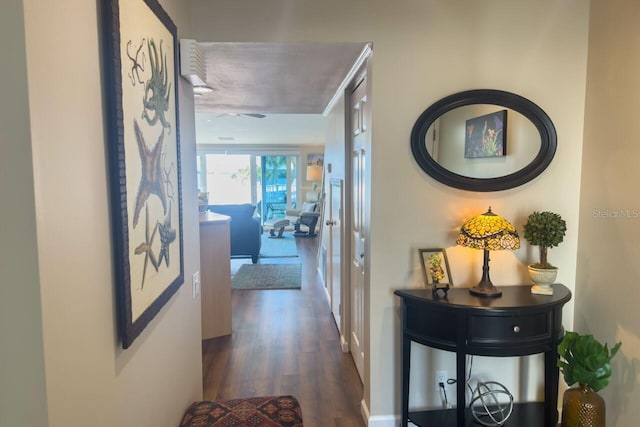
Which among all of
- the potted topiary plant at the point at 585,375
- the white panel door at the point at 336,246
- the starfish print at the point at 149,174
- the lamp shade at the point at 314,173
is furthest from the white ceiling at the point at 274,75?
the lamp shade at the point at 314,173

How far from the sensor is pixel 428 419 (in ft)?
7.35

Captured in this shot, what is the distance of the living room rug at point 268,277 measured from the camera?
549 centimetres

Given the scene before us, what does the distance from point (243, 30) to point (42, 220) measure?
1.64 m

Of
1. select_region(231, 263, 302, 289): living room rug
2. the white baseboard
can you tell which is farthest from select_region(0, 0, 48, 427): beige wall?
select_region(231, 263, 302, 289): living room rug

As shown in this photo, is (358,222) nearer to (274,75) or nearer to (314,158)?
(274,75)

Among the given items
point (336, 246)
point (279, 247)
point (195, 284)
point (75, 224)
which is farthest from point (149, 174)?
point (279, 247)

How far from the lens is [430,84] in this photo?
2.21 metres

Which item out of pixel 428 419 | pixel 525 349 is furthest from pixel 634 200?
pixel 428 419

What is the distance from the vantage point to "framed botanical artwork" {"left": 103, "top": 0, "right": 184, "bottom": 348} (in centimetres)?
106

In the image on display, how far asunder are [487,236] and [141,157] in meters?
1.56

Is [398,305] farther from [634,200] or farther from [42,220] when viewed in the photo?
[42,220]

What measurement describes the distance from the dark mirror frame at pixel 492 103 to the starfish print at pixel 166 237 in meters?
1.29

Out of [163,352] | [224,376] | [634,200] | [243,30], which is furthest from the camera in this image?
[224,376]

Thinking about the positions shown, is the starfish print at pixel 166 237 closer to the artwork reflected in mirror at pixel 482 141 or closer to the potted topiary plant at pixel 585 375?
the artwork reflected in mirror at pixel 482 141
